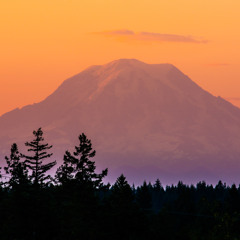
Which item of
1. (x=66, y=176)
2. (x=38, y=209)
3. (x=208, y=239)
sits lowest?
(x=208, y=239)

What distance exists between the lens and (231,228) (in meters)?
62.1

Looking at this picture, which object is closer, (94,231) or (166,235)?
(94,231)

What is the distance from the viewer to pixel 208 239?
6631 cm

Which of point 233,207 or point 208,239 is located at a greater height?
point 233,207

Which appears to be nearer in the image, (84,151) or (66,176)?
(84,151)

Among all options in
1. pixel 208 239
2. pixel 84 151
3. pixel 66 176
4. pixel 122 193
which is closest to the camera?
pixel 208 239

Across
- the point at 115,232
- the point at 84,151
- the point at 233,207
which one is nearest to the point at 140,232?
the point at 115,232

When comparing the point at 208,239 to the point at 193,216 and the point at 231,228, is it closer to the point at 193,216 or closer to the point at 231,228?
the point at 231,228

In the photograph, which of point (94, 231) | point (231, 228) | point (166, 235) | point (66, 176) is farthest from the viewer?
point (166, 235)

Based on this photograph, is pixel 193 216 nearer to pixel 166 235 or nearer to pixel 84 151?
pixel 166 235

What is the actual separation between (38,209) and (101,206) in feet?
22.1

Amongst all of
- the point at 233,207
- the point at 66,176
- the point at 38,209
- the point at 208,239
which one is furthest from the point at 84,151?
the point at 233,207

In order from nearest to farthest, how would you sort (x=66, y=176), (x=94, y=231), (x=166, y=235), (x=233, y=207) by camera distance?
(x=94, y=231) < (x=66, y=176) < (x=166, y=235) < (x=233, y=207)

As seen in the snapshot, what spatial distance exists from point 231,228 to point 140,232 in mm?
32276
